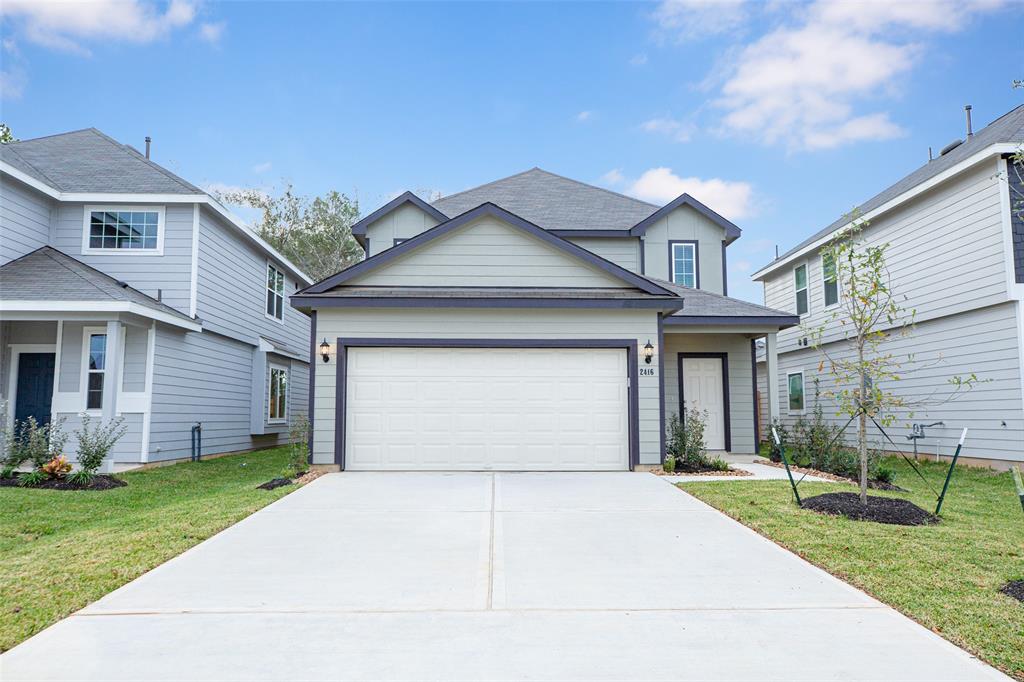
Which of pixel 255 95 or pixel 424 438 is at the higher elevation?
pixel 255 95

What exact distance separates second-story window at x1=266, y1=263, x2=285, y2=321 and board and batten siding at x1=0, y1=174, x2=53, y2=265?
18.6 ft

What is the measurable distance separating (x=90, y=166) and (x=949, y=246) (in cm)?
1772

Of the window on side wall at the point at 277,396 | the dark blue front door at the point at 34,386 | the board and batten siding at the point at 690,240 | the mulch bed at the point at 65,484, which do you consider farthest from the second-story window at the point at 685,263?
the dark blue front door at the point at 34,386

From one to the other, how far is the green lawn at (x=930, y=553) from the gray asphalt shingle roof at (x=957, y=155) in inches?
185

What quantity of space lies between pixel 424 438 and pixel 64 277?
7.16 metres

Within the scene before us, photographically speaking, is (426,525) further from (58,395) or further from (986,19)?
(986,19)

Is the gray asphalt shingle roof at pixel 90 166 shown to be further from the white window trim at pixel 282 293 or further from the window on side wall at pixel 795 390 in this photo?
the window on side wall at pixel 795 390

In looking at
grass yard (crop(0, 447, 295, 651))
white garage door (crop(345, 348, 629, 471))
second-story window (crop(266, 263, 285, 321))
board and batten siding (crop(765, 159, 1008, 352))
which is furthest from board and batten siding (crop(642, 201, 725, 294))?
second-story window (crop(266, 263, 285, 321))

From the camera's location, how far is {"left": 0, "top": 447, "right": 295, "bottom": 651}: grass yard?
4.36 meters

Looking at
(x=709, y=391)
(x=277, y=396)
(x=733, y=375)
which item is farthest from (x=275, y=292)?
(x=733, y=375)

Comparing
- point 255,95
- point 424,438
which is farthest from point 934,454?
point 255,95

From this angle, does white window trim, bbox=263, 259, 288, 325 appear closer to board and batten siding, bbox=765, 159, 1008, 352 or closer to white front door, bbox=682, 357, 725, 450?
white front door, bbox=682, 357, 725, 450

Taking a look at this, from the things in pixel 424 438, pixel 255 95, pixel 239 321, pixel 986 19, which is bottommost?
pixel 424 438

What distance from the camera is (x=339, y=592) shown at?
4457 millimetres
